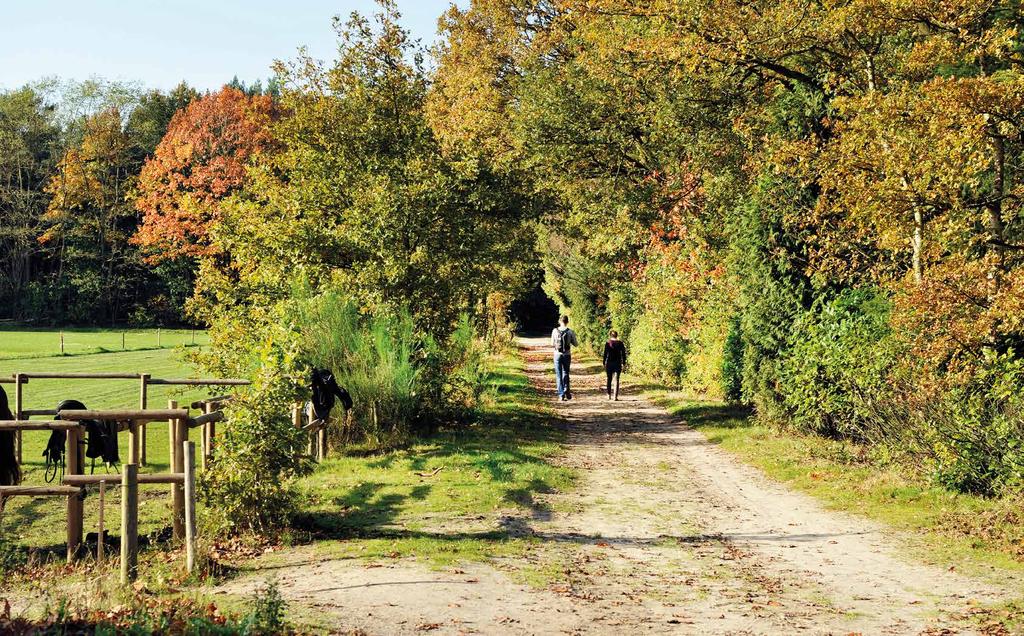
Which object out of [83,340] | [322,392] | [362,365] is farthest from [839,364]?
[83,340]

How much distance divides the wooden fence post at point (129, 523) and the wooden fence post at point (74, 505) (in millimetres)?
1684

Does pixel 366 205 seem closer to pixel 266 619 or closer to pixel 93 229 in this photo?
pixel 266 619

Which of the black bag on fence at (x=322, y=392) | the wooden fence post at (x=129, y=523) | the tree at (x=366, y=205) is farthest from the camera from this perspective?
the tree at (x=366, y=205)

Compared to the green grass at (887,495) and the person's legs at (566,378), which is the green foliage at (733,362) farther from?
the person's legs at (566,378)

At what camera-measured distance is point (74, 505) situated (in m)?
9.25

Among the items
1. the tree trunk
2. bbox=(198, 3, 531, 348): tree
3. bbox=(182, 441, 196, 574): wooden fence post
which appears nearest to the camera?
bbox=(182, 441, 196, 574): wooden fence post

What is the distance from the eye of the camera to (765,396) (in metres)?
16.1

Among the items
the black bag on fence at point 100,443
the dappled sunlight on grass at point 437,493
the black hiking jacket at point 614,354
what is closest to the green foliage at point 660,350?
the black hiking jacket at point 614,354

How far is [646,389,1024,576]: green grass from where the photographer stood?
859 centimetres

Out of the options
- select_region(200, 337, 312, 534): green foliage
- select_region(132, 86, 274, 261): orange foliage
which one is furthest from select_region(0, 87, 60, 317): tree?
select_region(200, 337, 312, 534): green foliage

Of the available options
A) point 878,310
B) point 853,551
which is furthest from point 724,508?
point 878,310

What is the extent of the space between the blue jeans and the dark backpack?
8.0 inches

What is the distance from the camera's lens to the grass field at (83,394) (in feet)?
35.4

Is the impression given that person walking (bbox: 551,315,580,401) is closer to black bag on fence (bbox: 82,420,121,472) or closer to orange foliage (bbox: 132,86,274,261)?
black bag on fence (bbox: 82,420,121,472)
